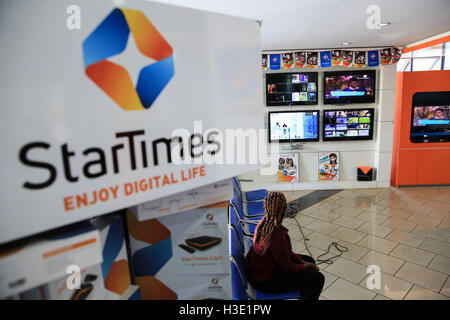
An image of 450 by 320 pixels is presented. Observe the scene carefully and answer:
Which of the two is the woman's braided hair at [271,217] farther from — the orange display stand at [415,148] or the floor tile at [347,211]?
the orange display stand at [415,148]

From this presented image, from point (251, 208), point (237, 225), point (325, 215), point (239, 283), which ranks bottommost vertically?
point (325, 215)

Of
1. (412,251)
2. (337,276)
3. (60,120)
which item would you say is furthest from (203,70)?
(412,251)

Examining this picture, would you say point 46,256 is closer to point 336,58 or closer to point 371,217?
point 371,217

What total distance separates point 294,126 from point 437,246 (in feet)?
12.3

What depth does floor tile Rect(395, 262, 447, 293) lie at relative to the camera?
347cm

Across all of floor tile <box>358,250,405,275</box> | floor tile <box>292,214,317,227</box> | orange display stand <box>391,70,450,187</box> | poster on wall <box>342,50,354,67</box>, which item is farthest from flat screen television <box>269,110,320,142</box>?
floor tile <box>358,250,405,275</box>

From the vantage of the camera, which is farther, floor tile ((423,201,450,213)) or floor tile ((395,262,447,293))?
floor tile ((423,201,450,213))

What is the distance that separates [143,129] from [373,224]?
5.25 metres

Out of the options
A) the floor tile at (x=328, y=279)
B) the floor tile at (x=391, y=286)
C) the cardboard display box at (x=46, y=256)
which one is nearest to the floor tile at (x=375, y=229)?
the floor tile at (x=391, y=286)

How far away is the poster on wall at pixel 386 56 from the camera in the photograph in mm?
6703

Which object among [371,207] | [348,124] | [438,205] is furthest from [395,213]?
[348,124]

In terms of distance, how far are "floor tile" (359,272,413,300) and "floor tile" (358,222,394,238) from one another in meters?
1.25

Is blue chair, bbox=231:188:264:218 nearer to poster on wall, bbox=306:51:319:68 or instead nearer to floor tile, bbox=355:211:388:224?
floor tile, bbox=355:211:388:224

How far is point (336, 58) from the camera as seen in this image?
265 inches
